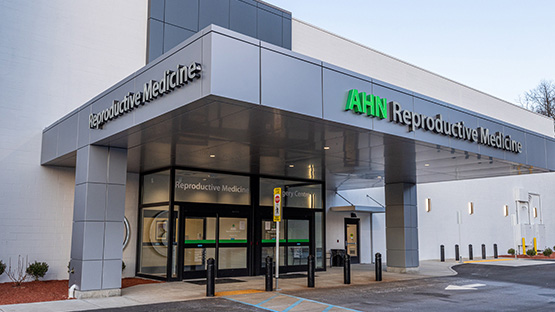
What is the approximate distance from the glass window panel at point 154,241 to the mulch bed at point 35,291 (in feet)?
3.33

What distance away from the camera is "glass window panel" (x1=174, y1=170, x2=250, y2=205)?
54.2ft

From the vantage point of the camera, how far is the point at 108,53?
55.7 ft

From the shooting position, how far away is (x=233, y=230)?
57.8ft

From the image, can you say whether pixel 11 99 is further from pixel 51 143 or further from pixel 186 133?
pixel 186 133

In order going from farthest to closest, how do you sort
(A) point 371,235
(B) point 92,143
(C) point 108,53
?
1. (A) point 371,235
2. (C) point 108,53
3. (B) point 92,143

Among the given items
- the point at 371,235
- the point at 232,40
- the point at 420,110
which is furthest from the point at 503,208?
the point at 232,40

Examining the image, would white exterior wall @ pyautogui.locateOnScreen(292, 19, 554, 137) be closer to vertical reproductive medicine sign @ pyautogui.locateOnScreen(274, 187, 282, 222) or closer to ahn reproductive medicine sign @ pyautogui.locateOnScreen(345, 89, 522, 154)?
ahn reproductive medicine sign @ pyautogui.locateOnScreen(345, 89, 522, 154)

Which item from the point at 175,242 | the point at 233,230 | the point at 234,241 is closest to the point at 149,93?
the point at 175,242

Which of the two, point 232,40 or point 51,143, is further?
point 51,143

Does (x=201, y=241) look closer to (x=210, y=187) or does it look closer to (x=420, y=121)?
(x=210, y=187)

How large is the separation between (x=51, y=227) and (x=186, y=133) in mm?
7076

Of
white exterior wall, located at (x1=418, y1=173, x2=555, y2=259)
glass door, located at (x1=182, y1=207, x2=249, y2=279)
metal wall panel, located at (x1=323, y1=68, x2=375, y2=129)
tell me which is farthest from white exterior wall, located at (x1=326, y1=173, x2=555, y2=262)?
metal wall panel, located at (x1=323, y1=68, x2=375, y2=129)

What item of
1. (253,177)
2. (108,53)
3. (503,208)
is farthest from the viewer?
(503,208)

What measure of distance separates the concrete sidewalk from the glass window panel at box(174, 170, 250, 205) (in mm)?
2854
